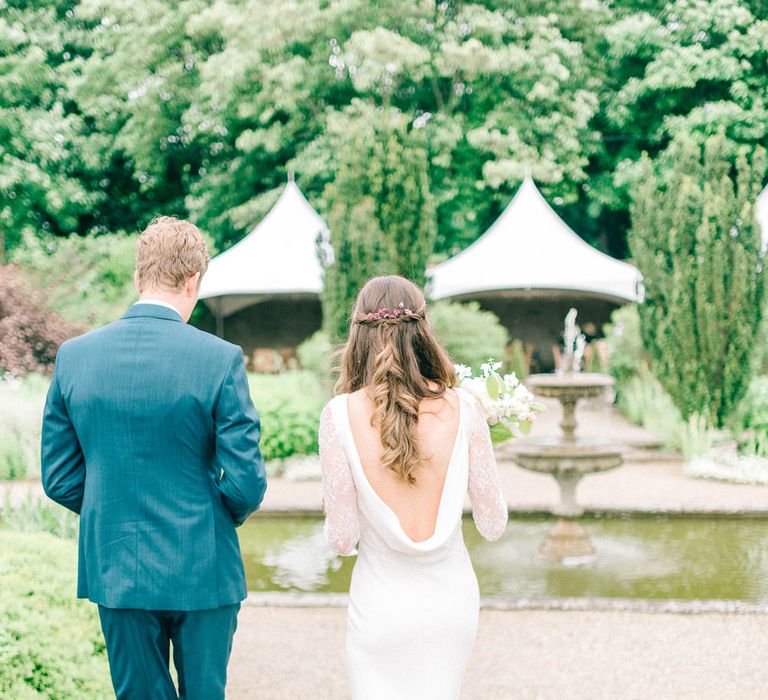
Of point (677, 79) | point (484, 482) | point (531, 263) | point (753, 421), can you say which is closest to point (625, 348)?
point (531, 263)

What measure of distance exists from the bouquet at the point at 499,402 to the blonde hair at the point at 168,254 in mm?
1821

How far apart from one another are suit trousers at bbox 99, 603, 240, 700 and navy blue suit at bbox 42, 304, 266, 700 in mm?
13

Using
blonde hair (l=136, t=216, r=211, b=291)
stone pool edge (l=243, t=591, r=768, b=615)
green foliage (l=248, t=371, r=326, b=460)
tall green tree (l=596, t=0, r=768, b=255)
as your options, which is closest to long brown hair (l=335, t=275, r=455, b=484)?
blonde hair (l=136, t=216, r=211, b=291)

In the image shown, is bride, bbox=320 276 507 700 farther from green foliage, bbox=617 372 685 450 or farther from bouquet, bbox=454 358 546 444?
green foliage, bbox=617 372 685 450

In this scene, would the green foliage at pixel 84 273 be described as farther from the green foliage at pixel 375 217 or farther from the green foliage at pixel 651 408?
the green foliage at pixel 651 408

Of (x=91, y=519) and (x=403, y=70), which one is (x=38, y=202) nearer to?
(x=403, y=70)

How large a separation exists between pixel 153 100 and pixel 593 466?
725 inches

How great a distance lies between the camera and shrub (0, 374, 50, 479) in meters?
10.2

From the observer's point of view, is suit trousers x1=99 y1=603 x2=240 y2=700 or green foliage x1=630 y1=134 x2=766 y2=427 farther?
green foliage x1=630 y1=134 x2=766 y2=427

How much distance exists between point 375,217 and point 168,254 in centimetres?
955

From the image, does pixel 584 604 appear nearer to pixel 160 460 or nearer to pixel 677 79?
pixel 160 460

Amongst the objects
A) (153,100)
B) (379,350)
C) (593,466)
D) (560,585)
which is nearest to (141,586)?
(379,350)

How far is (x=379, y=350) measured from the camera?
2385mm

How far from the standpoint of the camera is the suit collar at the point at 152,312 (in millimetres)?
2355
